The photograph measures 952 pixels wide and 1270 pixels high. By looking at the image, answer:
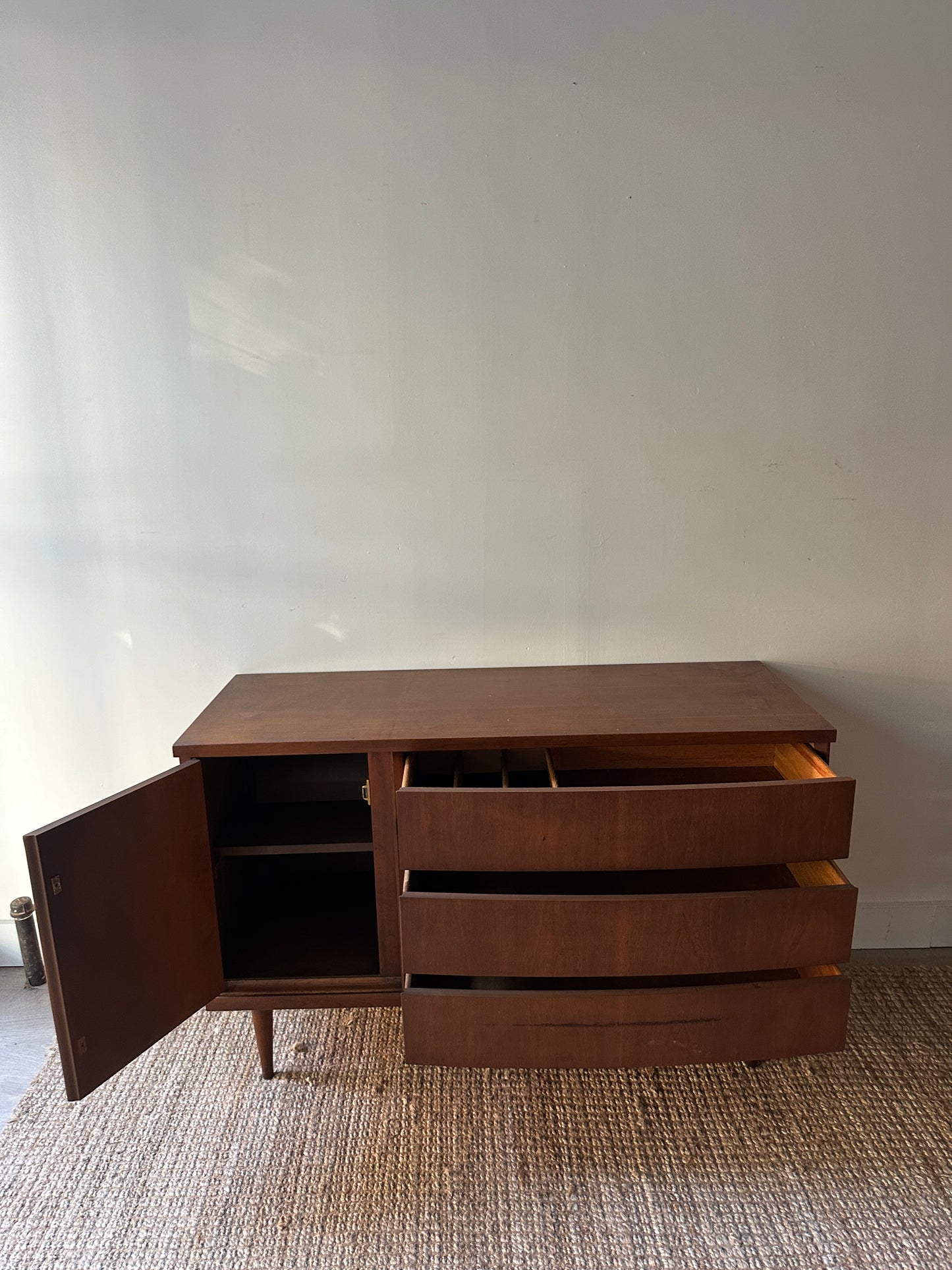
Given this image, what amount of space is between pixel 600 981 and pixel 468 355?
1053 mm

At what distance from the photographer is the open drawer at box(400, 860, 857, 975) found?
109cm

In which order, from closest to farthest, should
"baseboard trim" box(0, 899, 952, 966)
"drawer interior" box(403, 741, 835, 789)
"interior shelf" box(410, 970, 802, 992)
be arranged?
"interior shelf" box(410, 970, 802, 992) → "drawer interior" box(403, 741, 835, 789) → "baseboard trim" box(0, 899, 952, 966)

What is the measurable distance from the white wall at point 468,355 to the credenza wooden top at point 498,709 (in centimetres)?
7

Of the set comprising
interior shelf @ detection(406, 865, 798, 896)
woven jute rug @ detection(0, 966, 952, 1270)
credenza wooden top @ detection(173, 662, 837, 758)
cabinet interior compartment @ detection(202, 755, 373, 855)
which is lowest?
woven jute rug @ detection(0, 966, 952, 1270)

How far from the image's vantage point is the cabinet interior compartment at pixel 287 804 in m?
1.24

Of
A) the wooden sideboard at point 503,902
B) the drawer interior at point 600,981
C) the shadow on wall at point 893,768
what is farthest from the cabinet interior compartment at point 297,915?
the shadow on wall at point 893,768

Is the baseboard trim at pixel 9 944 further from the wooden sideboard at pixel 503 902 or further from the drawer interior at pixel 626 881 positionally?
the drawer interior at pixel 626 881

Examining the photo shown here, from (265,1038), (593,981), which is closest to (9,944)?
(265,1038)

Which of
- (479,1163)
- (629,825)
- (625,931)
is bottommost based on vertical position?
(479,1163)

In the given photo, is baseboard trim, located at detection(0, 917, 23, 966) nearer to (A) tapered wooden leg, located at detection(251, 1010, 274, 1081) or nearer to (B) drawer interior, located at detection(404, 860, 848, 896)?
(A) tapered wooden leg, located at detection(251, 1010, 274, 1081)

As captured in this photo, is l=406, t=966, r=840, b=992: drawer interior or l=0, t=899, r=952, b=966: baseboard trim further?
l=0, t=899, r=952, b=966: baseboard trim

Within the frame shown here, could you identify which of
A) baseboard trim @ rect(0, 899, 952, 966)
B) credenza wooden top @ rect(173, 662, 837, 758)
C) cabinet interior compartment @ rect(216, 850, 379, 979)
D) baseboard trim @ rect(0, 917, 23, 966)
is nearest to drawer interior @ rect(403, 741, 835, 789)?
credenza wooden top @ rect(173, 662, 837, 758)

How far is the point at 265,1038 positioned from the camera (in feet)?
4.28

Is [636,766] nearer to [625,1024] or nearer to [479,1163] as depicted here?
[625,1024]
